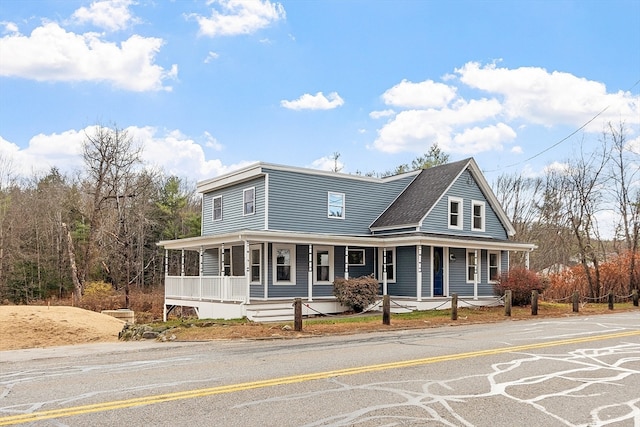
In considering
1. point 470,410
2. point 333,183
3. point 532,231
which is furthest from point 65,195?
point 470,410

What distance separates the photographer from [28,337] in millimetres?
17500

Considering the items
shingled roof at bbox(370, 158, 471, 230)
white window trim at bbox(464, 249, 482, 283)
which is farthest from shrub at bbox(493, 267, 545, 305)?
shingled roof at bbox(370, 158, 471, 230)

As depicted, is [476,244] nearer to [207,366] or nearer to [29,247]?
[207,366]

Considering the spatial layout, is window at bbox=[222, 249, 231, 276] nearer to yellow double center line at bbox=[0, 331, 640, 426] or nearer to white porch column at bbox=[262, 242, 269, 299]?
white porch column at bbox=[262, 242, 269, 299]

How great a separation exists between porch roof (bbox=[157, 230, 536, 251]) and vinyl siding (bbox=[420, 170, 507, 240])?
0.54 metres

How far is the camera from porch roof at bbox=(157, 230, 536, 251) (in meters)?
22.5

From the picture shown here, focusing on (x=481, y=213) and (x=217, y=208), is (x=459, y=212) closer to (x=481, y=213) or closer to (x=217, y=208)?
(x=481, y=213)

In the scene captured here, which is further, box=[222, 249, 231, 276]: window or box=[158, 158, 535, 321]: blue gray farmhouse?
box=[222, 249, 231, 276]: window

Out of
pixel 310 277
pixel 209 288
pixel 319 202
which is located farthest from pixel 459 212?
pixel 209 288

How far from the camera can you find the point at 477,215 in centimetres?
3028

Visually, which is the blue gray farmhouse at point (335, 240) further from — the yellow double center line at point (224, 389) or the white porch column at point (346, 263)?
the yellow double center line at point (224, 389)

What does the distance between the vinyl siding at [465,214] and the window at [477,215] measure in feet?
0.68

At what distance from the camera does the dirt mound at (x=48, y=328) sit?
17.1 m

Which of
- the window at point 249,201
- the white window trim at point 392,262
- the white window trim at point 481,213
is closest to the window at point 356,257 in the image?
the white window trim at point 392,262
